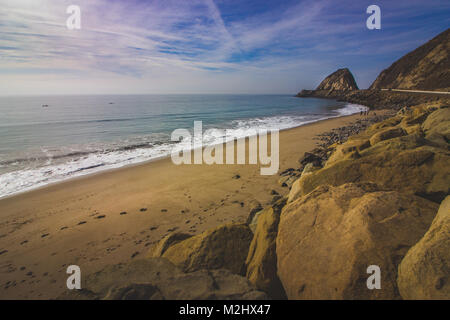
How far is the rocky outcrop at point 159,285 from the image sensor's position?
223 centimetres

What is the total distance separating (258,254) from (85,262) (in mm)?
3644

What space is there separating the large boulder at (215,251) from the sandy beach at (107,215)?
161 cm

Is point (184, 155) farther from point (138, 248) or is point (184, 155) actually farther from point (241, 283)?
point (241, 283)

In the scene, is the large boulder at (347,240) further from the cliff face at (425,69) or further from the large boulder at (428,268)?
the cliff face at (425,69)

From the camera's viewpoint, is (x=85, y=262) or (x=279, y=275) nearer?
(x=279, y=275)

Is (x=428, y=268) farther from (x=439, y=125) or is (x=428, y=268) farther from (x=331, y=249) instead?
(x=439, y=125)

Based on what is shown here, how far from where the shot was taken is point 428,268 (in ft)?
6.75

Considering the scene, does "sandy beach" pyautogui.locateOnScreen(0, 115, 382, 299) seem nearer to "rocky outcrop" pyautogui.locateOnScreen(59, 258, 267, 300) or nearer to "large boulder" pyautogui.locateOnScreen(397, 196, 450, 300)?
"rocky outcrop" pyautogui.locateOnScreen(59, 258, 267, 300)

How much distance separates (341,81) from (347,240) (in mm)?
137805

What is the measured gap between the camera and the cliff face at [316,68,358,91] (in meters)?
115

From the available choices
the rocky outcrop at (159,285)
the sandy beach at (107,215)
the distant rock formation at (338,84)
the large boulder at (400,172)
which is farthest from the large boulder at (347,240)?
the distant rock formation at (338,84)

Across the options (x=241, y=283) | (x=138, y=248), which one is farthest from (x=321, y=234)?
(x=138, y=248)

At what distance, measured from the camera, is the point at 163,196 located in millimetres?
7375

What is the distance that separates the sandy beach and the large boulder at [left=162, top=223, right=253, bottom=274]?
5.28 ft
